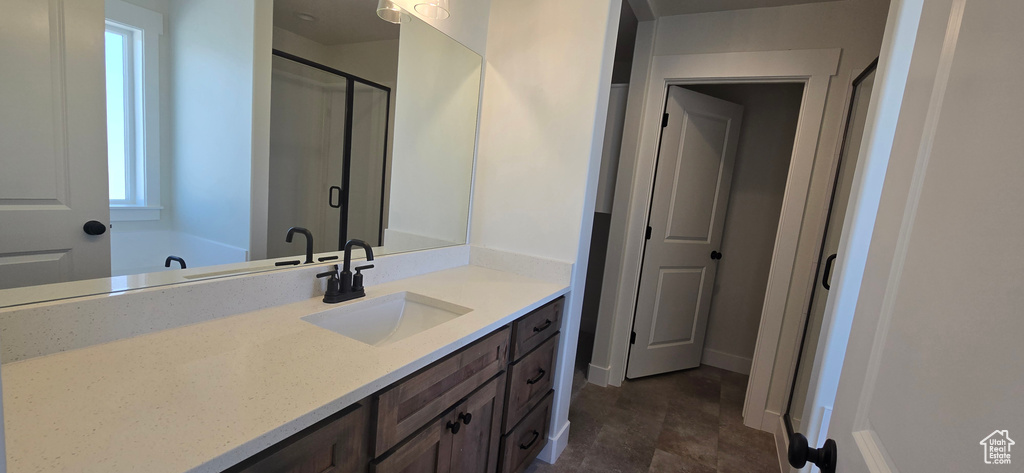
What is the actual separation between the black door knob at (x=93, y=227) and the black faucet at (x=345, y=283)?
20.8 inches

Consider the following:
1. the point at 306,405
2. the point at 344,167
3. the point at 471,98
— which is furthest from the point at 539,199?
the point at 306,405

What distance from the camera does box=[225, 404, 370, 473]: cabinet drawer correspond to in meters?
0.71

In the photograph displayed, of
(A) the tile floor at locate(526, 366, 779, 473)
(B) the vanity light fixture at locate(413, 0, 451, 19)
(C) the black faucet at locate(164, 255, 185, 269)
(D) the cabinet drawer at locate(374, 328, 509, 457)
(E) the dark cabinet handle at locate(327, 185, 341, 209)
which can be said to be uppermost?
(B) the vanity light fixture at locate(413, 0, 451, 19)

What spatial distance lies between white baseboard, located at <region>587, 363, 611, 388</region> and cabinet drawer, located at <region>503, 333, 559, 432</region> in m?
1.00

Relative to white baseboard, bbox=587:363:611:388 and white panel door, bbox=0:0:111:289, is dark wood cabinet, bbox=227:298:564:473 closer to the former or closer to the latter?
white panel door, bbox=0:0:111:289

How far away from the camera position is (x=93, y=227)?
917 mm

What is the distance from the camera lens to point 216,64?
1047 millimetres

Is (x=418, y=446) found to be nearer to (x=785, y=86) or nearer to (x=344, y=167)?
(x=344, y=167)

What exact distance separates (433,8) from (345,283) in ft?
3.65

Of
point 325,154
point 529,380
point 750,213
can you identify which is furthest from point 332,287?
point 750,213

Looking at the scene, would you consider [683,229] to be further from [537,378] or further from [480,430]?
[480,430]

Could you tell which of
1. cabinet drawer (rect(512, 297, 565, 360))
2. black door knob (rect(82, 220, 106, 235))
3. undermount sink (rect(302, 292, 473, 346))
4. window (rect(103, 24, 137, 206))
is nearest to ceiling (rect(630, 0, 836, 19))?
cabinet drawer (rect(512, 297, 565, 360))

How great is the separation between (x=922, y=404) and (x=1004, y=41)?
387mm

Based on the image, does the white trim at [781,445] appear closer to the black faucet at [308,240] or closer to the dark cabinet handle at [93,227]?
the black faucet at [308,240]
